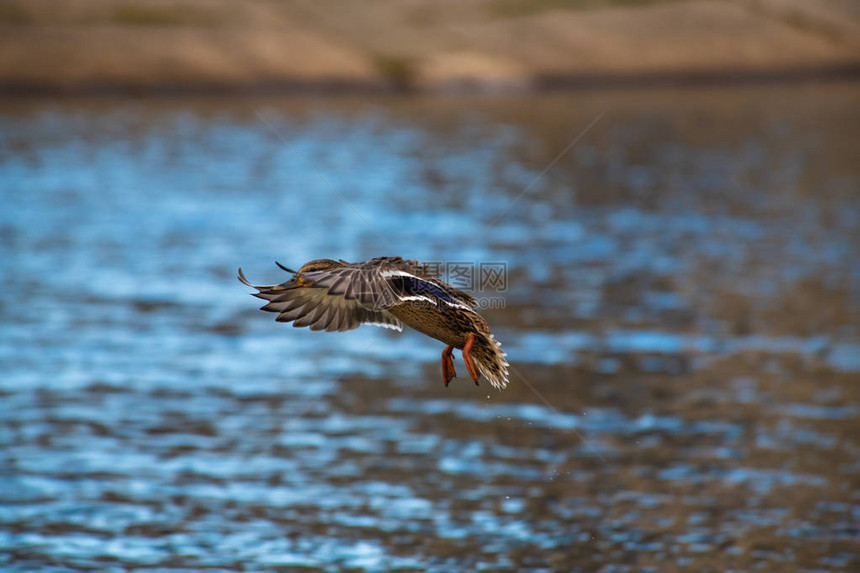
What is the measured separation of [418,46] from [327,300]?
78967 millimetres

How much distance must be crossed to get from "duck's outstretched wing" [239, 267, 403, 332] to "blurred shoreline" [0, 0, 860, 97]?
73.3 metres

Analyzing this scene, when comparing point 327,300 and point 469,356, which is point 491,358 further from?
point 327,300

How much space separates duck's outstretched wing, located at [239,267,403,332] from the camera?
7.85 metres

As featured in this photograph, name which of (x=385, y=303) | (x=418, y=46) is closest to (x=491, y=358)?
(x=385, y=303)

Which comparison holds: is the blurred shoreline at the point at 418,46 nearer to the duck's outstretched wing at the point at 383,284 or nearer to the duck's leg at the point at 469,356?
the duck's outstretched wing at the point at 383,284

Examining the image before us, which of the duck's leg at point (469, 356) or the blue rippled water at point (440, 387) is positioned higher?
the blue rippled water at point (440, 387)

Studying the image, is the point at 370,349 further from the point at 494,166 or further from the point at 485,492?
the point at 494,166

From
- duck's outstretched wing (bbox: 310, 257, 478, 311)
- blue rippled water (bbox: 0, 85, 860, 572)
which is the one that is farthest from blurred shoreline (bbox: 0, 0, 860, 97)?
duck's outstretched wing (bbox: 310, 257, 478, 311)

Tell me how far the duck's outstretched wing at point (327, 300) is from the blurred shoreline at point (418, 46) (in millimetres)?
73284

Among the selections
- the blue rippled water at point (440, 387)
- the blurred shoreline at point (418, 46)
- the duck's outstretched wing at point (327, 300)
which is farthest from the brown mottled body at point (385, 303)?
the blurred shoreline at point (418, 46)

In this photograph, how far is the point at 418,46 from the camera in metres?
85.3

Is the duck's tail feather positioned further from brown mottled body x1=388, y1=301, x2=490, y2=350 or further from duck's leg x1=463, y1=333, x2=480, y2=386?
duck's leg x1=463, y1=333, x2=480, y2=386

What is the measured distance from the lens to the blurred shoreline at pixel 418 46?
79125 millimetres

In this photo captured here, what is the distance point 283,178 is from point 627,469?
40.9 m
